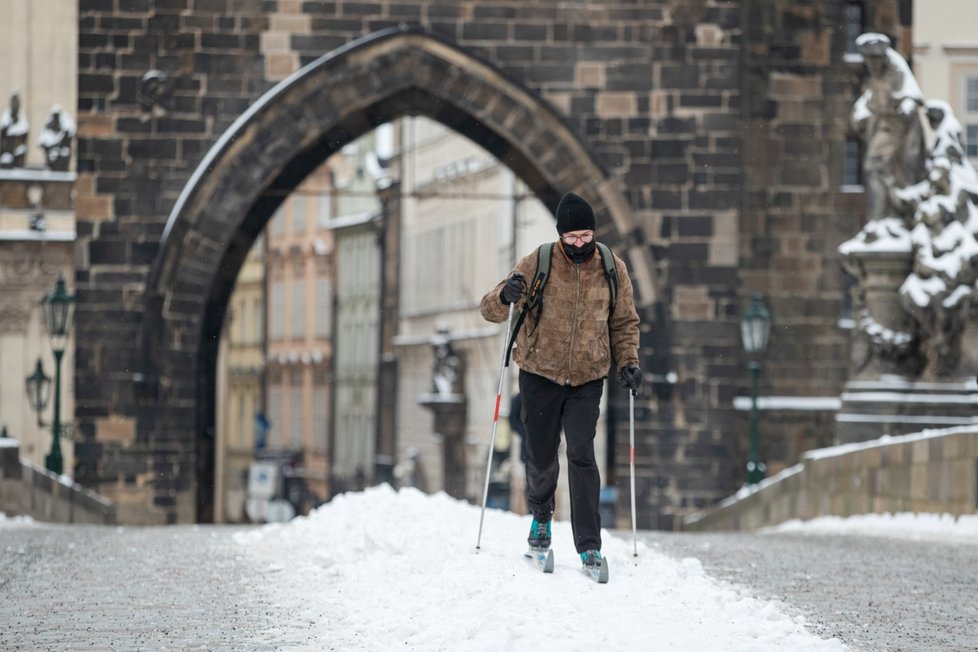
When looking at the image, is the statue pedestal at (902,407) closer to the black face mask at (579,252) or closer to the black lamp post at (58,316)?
the black face mask at (579,252)

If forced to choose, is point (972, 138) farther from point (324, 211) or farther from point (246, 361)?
point (246, 361)

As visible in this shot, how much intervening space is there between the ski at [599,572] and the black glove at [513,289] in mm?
1116

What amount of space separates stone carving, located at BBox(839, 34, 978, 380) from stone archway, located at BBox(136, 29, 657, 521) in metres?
4.86

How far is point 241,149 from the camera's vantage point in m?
20.4

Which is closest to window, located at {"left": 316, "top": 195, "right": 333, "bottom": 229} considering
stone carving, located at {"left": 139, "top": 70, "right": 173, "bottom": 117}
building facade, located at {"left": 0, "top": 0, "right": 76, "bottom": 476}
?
building facade, located at {"left": 0, "top": 0, "right": 76, "bottom": 476}

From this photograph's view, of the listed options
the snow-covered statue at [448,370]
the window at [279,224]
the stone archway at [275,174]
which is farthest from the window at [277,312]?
the stone archway at [275,174]

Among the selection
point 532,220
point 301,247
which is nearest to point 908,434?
point 532,220

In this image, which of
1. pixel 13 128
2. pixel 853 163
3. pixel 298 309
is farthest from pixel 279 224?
pixel 853 163

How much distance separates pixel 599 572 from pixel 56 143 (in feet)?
64.7

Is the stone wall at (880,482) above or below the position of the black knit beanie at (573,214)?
below

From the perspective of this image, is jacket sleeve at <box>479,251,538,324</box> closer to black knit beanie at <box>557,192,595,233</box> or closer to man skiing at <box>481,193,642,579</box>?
man skiing at <box>481,193,642,579</box>

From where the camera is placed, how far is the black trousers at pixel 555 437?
8453 millimetres

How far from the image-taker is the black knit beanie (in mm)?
8367

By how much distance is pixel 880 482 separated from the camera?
46.4 ft
